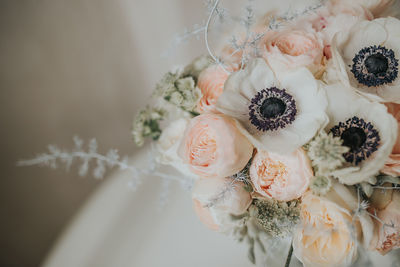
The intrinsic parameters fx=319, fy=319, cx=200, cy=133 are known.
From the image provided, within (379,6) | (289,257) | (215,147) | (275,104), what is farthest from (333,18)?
(289,257)

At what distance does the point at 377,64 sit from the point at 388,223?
0.23 metres

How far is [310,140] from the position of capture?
0.45 m

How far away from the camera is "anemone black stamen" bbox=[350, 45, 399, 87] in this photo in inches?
18.4

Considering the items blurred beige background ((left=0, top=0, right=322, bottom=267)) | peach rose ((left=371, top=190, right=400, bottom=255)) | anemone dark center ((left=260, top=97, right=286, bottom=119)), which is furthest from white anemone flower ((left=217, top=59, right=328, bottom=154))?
blurred beige background ((left=0, top=0, right=322, bottom=267))

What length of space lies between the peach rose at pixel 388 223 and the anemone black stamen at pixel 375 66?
0.17 m

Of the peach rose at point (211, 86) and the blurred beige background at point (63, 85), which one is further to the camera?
the blurred beige background at point (63, 85)

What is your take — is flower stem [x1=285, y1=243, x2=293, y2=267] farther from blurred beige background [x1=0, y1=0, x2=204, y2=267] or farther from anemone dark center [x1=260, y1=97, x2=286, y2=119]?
blurred beige background [x1=0, y1=0, x2=204, y2=267]

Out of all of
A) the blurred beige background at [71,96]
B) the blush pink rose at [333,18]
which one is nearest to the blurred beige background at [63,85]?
the blurred beige background at [71,96]

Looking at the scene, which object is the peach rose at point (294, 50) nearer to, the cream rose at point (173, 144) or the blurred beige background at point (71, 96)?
the cream rose at point (173, 144)

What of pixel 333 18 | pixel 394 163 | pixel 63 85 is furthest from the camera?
pixel 63 85

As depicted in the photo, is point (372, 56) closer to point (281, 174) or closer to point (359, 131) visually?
point (359, 131)

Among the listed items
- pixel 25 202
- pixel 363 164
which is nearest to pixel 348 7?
pixel 363 164

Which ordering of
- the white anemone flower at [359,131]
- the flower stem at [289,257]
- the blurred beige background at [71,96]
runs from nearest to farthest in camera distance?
1. the white anemone flower at [359,131]
2. the flower stem at [289,257]
3. the blurred beige background at [71,96]

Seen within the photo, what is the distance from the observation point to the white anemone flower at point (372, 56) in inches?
18.4
